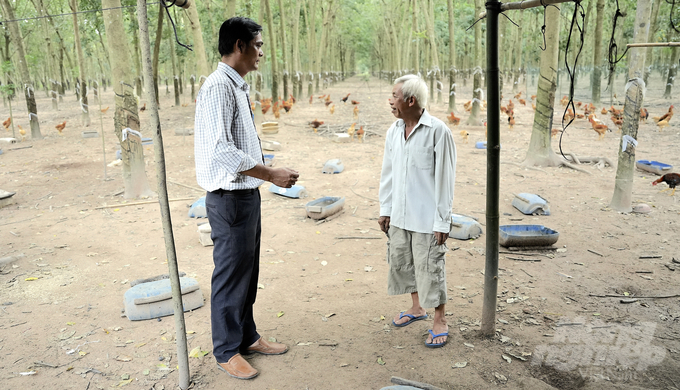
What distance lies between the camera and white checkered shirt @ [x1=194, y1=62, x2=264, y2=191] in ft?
8.14

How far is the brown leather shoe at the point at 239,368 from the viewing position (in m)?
2.83

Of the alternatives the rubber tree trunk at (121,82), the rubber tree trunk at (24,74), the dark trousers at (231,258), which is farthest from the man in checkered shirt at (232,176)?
the rubber tree trunk at (24,74)

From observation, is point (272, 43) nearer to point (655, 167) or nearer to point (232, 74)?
point (655, 167)

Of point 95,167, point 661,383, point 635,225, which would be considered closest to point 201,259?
point 661,383

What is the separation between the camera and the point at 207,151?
2551 mm

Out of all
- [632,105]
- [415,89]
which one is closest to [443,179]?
[415,89]

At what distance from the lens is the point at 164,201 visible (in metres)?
2.54

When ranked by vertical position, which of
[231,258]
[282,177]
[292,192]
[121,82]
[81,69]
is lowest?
[292,192]

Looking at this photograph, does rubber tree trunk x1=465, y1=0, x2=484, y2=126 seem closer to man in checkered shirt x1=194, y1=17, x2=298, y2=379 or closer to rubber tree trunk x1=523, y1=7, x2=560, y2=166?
rubber tree trunk x1=523, y1=7, x2=560, y2=166

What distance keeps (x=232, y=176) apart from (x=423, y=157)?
1.27 meters

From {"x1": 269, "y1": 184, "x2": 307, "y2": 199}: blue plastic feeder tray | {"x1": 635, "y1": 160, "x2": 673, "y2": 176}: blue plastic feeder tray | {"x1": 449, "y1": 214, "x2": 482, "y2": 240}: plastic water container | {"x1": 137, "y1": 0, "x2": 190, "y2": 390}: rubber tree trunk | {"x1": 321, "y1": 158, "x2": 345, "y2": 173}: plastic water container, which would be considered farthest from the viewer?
{"x1": 321, "y1": 158, "x2": 345, "y2": 173}: plastic water container


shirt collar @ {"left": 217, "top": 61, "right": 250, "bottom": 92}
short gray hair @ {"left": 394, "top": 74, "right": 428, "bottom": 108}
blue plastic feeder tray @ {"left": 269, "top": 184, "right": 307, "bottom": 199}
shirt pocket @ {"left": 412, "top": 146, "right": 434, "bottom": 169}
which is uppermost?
shirt collar @ {"left": 217, "top": 61, "right": 250, "bottom": 92}

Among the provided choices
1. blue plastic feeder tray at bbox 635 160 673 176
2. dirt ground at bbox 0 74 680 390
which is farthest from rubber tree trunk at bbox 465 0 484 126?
blue plastic feeder tray at bbox 635 160 673 176

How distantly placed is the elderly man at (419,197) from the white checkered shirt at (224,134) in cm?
101
